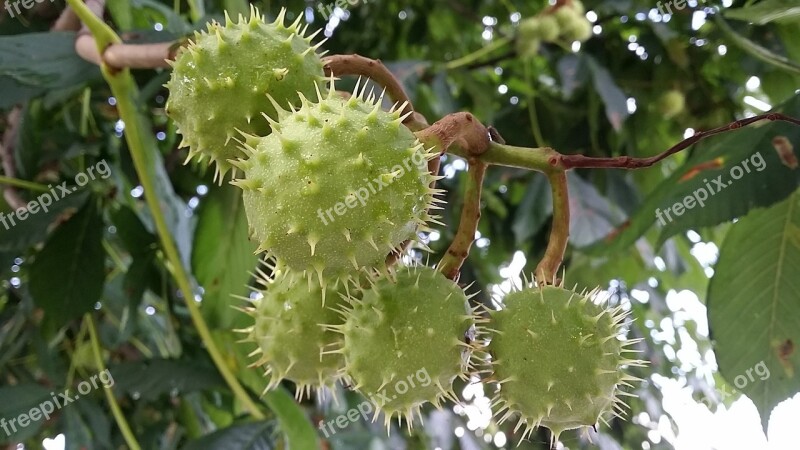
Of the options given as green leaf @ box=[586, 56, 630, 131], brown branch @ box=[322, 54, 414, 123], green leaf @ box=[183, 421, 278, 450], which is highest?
brown branch @ box=[322, 54, 414, 123]

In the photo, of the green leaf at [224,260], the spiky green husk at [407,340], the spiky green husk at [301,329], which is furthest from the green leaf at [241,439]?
the spiky green husk at [407,340]

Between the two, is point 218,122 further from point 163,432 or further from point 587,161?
point 163,432

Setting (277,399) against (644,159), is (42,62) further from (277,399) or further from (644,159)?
(644,159)

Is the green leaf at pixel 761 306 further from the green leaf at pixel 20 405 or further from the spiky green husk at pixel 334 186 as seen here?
the green leaf at pixel 20 405

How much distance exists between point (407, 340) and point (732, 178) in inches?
30.3

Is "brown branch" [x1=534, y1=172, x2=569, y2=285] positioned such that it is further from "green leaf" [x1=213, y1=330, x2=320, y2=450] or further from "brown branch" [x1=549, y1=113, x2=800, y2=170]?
"green leaf" [x1=213, y1=330, x2=320, y2=450]

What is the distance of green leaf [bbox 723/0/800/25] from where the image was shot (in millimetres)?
1084

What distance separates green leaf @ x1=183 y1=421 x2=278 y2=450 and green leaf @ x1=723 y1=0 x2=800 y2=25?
1.35 meters

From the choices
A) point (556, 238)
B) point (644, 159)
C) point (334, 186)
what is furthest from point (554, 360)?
point (334, 186)

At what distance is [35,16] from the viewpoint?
1.89 meters

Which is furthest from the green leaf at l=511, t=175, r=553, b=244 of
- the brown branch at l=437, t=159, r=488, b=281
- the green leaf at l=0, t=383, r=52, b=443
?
the green leaf at l=0, t=383, r=52, b=443

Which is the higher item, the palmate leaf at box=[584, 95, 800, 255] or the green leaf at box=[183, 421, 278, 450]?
the palmate leaf at box=[584, 95, 800, 255]

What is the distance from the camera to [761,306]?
1324 millimetres

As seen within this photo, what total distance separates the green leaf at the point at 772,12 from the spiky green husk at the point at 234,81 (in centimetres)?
72
